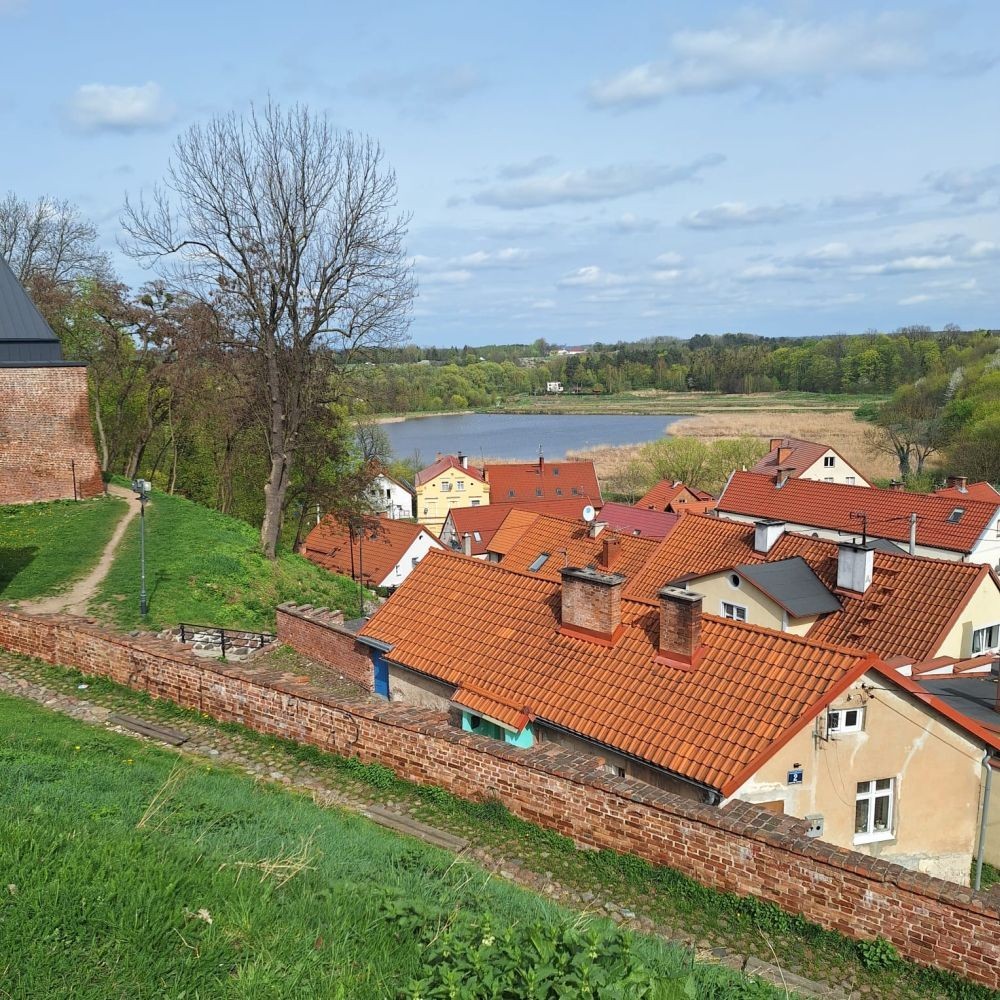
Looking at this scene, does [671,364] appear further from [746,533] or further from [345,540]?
[746,533]

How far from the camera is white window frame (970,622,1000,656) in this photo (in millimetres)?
18141

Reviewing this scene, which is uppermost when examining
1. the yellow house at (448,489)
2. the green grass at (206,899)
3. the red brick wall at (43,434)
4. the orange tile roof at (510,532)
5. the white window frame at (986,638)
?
the red brick wall at (43,434)

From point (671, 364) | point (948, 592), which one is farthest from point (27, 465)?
point (671, 364)

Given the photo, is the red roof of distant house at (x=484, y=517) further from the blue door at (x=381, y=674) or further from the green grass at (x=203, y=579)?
the blue door at (x=381, y=674)

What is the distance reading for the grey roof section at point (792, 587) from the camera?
18.1 m

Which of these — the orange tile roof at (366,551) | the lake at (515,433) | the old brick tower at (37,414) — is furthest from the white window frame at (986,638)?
the lake at (515,433)

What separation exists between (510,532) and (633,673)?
2395 cm

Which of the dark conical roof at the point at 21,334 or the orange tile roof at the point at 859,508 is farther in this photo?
the orange tile roof at the point at 859,508

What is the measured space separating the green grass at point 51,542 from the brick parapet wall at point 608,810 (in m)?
4.10

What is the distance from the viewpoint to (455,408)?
443 ft

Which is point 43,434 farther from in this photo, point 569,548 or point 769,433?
point 769,433

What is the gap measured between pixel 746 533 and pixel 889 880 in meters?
15.9

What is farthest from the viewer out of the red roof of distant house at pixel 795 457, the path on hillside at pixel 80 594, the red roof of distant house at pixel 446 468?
the red roof of distant house at pixel 446 468

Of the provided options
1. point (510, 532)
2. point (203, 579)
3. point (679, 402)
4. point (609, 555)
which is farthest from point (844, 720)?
point (679, 402)
